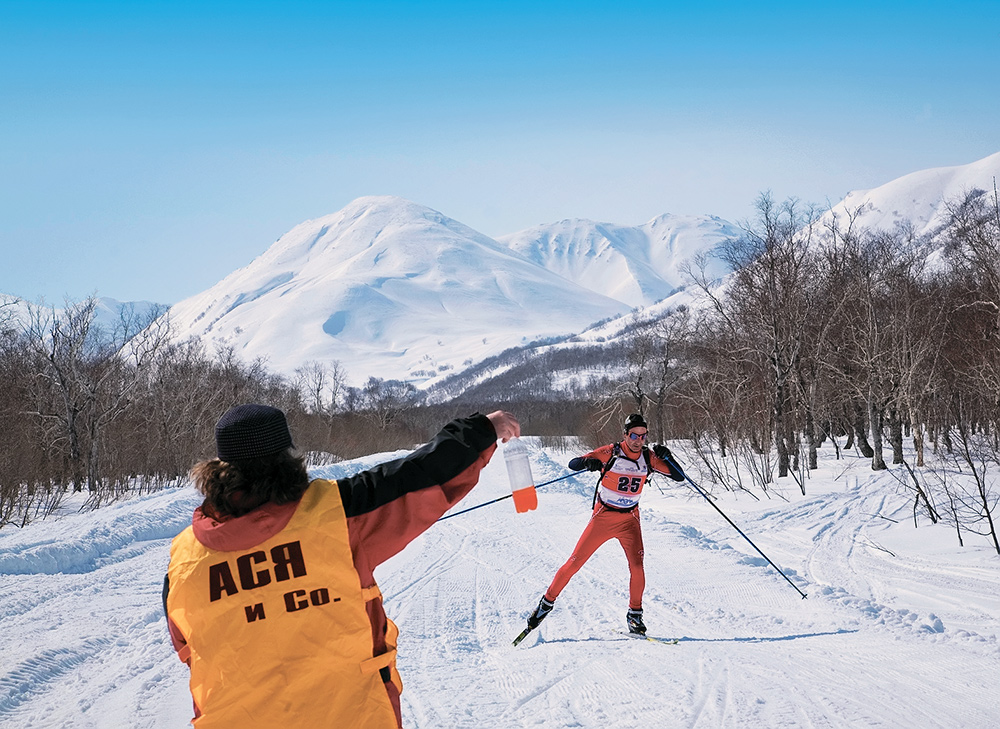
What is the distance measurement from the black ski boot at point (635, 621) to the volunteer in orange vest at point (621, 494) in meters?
0.33

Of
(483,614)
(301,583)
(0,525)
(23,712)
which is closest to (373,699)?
(301,583)

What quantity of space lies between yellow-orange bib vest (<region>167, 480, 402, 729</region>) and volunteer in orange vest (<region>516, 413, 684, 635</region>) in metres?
5.37

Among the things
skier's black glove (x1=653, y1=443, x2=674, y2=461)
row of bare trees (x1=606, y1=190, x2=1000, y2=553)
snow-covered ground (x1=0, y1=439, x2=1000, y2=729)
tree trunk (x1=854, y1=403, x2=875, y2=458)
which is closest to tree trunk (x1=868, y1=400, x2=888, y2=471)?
row of bare trees (x1=606, y1=190, x2=1000, y2=553)

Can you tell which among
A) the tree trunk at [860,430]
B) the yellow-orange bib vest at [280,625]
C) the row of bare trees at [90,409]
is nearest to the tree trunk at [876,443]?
the tree trunk at [860,430]

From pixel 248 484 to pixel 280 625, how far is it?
0.45 metres

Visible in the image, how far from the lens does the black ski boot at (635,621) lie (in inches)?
277

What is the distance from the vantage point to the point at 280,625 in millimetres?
2164

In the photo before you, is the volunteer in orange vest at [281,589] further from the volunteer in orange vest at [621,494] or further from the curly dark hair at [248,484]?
the volunteer in orange vest at [621,494]

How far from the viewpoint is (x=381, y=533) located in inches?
92.1

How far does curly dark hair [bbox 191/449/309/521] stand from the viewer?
7.30 ft

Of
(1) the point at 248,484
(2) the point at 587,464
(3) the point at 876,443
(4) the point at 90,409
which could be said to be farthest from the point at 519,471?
(4) the point at 90,409

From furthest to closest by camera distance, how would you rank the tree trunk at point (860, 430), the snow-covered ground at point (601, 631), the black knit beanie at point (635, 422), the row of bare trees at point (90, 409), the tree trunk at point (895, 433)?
the tree trunk at point (860, 430) → the tree trunk at point (895, 433) → the row of bare trees at point (90, 409) → the black knit beanie at point (635, 422) → the snow-covered ground at point (601, 631)

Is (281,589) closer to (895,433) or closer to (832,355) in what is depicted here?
(895,433)

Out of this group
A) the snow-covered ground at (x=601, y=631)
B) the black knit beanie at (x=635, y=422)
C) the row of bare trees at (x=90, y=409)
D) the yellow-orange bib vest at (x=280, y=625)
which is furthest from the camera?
the row of bare trees at (x=90, y=409)
